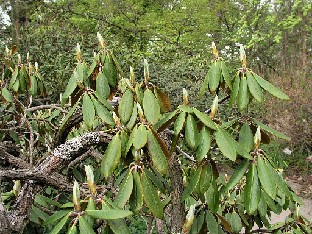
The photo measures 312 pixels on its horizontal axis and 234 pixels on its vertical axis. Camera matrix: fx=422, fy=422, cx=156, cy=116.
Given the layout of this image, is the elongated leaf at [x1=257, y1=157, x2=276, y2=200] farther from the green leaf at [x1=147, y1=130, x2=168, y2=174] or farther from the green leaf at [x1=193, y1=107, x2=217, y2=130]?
the green leaf at [x1=147, y1=130, x2=168, y2=174]

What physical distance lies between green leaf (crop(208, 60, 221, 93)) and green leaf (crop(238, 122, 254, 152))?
168mm

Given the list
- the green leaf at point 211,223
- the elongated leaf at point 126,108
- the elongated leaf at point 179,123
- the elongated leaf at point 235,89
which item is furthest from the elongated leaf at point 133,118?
the green leaf at point 211,223

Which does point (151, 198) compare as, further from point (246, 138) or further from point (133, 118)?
point (246, 138)

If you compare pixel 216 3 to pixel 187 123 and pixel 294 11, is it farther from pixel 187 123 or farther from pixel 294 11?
pixel 187 123

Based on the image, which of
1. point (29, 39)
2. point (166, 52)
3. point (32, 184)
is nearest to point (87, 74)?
point (32, 184)

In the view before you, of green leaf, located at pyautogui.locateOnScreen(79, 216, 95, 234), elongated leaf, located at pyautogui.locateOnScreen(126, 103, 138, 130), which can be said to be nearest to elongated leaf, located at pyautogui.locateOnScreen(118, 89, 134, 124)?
elongated leaf, located at pyautogui.locateOnScreen(126, 103, 138, 130)

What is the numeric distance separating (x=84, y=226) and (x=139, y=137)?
0.90ft

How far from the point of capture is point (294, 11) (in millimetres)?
12680

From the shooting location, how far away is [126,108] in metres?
1.25

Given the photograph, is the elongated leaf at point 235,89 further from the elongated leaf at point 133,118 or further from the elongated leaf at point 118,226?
the elongated leaf at point 118,226

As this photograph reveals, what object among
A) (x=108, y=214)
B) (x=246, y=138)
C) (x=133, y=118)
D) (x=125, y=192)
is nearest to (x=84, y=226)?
(x=108, y=214)

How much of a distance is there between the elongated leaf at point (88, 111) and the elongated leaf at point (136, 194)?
24cm

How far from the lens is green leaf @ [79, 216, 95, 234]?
97 cm

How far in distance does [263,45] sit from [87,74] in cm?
1343
